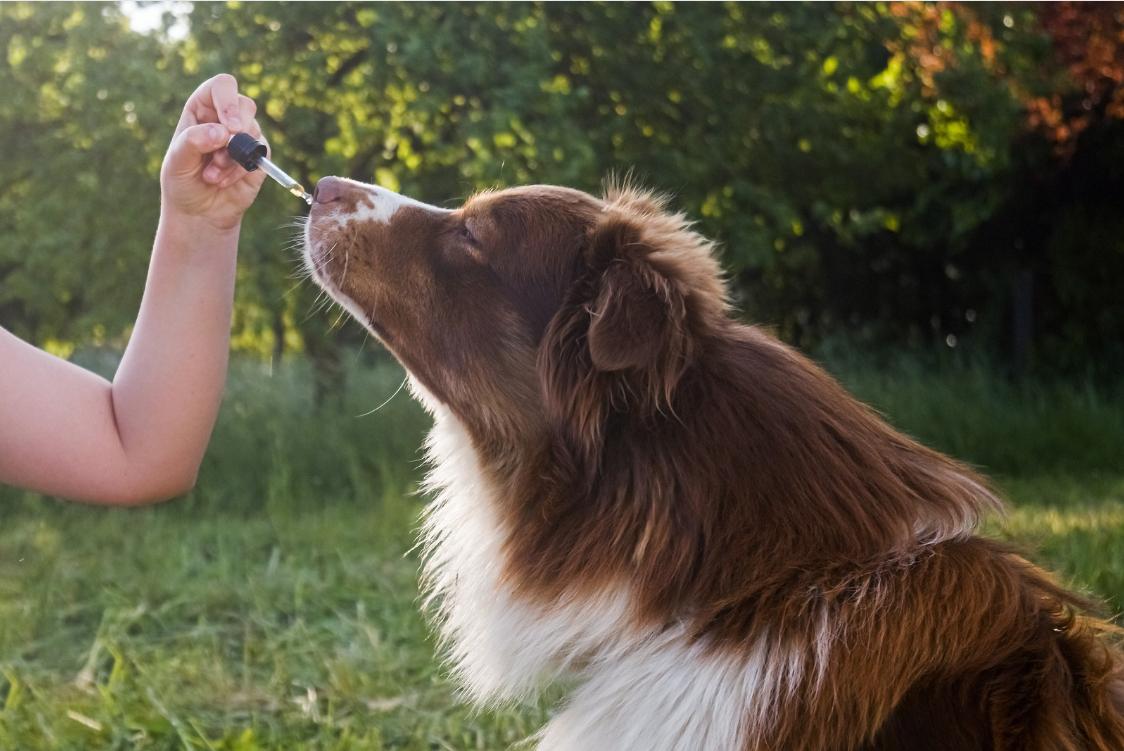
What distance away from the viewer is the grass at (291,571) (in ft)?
12.9

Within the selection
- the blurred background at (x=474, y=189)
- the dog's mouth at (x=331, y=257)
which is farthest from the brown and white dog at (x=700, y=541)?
the blurred background at (x=474, y=189)

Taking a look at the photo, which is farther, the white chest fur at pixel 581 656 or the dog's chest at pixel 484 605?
the dog's chest at pixel 484 605

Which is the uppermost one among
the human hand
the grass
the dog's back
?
the human hand

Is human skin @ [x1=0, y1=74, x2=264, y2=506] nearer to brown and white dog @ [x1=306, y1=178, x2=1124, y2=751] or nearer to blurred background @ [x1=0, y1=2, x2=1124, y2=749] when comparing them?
brown and white dog @ [x1=306, y1=178, x2=1124, y2=751]

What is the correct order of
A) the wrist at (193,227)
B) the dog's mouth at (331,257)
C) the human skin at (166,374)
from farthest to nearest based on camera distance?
the dog's mouth at (331,257) < the wrist at (193,227) < the human skin at (166,374)

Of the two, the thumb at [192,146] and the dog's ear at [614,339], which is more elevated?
the thumb at [192,146]

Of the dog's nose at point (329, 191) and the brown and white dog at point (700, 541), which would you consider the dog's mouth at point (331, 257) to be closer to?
the dog's nose at point (329, 191)

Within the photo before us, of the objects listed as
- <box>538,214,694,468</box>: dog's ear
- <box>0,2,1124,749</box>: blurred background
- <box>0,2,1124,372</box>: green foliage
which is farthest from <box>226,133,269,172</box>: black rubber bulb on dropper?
<box>0,2,1124,372</box>: green foliage

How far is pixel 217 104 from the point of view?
251 cm

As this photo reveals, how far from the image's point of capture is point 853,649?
7.43ft

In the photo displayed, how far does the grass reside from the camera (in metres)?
3.94

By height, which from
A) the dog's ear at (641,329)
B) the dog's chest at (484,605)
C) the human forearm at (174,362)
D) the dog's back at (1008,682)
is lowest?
the dog's chest at (484,605)

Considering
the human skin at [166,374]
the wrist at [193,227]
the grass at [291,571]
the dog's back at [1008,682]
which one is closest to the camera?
the dog's back at [1008,682]

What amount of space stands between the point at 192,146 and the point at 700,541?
4.05ft
